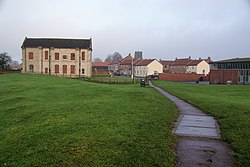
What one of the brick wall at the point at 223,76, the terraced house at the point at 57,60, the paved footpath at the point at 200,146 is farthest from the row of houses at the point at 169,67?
the paved footpath at the point at 200,146

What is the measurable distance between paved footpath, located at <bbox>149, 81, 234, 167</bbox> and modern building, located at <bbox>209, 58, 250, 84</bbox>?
50.9 meters

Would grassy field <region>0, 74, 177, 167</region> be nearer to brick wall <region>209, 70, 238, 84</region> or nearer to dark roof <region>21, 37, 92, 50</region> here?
brick wall <region>209, 70, 238, 84</region>

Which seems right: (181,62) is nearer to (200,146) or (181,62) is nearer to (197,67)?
(197,67)

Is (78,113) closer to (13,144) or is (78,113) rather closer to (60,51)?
(13,144)

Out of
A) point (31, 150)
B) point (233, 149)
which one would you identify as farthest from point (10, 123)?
point (233, 149)

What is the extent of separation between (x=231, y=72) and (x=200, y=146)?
56159 mm

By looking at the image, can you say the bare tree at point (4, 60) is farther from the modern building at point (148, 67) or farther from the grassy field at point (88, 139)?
→ the grassy field at point (88, 139)

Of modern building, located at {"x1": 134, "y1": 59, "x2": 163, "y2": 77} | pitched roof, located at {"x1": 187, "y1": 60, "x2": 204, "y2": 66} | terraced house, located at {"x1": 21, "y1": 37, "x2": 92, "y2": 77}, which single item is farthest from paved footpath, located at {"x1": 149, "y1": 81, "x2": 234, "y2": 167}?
pitched roof, located at {"x1": 187, "y1": 60, "x2": 204, "y2": 66}

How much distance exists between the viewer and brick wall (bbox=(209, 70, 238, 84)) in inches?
2311

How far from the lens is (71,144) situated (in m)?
7.38

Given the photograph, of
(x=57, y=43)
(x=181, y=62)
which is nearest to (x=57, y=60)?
(x=57, y=43)

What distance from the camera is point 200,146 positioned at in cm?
784

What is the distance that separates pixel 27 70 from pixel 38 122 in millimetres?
57779

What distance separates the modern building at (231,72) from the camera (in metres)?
57.0
